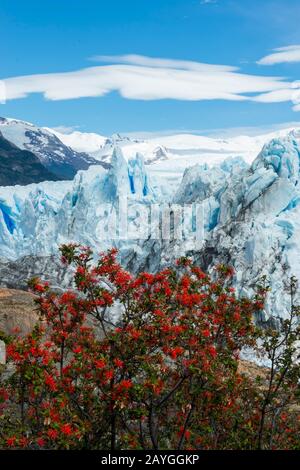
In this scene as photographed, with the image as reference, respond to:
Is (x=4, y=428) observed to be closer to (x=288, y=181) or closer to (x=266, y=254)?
(x=266, y=254)

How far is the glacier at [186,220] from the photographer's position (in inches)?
3034

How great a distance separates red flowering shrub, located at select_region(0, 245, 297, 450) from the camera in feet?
40.3

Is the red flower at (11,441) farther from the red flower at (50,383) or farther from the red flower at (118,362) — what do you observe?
the red flower at (118,362)

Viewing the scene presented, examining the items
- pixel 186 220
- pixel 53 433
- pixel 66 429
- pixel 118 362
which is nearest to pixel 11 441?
pixel 53 433

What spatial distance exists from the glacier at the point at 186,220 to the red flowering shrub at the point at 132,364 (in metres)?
51.8

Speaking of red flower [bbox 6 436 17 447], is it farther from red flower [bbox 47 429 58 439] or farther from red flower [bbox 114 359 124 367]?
red flower [bbox 114 359 124 367]

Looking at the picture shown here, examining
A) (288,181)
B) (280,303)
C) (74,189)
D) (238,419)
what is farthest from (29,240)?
(238,419)

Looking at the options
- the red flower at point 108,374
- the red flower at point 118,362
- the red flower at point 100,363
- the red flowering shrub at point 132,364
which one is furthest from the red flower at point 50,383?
the red flower at point 118,362

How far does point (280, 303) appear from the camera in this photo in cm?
6556

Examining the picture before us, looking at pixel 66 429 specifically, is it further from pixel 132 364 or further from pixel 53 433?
pixel 132 364

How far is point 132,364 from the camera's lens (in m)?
13.0

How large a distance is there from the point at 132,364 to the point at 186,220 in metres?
87.7

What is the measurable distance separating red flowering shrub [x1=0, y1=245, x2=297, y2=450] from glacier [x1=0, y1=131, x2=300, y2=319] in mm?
51844
